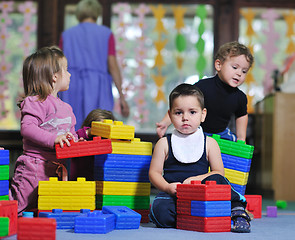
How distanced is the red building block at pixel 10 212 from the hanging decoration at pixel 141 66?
3211 millimetres

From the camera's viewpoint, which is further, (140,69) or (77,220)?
(140,69)

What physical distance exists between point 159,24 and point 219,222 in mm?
3356

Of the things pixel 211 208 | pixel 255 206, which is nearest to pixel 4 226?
pixel 211 208

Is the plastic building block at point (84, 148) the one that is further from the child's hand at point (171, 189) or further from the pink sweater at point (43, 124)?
the child's hand at point (171, 189)

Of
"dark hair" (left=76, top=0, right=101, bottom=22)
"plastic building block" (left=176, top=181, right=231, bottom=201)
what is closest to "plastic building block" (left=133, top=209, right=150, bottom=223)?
"plastic building block" (left=176, top=181, right=231, bottom=201)

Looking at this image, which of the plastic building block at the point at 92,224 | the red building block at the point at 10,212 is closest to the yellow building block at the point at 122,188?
the plastic building block at the point at 92,224

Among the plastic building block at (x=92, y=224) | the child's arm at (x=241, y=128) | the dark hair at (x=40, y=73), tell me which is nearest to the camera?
the plastic building block at (x=92, y=224)

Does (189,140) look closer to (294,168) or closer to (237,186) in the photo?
(237,186)

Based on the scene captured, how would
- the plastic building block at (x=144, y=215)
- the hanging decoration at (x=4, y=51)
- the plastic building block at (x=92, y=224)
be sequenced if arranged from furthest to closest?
the hanging decoration at (x=4, y=51) → the plastic building block at (x=144, y=215) → the plastic building block at (x=92, y=224)

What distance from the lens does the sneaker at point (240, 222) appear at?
2.18m

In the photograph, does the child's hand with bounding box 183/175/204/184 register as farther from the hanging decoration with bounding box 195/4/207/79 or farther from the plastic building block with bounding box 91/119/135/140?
the hanging decoration with bounding box 195/4/207/79

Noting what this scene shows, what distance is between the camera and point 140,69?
205 inches

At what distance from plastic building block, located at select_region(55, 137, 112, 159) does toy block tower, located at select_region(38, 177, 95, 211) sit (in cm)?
13

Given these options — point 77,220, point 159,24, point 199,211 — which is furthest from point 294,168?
point 77,220
